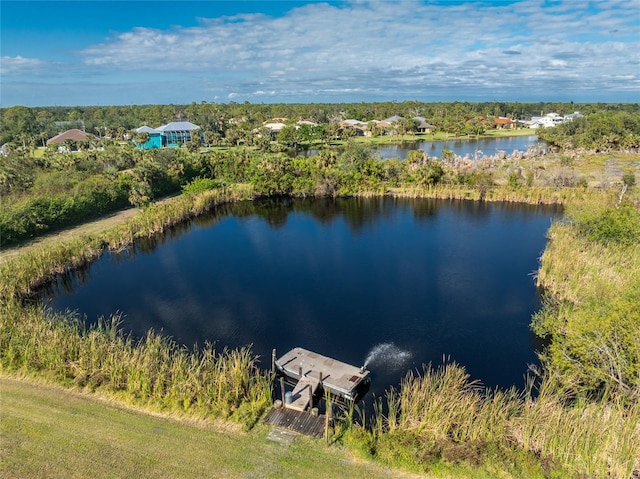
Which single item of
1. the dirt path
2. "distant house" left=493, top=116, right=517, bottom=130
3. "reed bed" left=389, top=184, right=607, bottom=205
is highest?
"distant house" left=493, top=116, right=517, bottom=130

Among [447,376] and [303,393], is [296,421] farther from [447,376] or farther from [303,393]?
[447,376]

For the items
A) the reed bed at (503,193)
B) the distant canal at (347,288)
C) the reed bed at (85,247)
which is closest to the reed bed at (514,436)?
the distant canal at (347,288)

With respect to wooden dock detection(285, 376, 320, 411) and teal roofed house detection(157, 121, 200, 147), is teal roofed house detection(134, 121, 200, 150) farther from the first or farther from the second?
wooden dock detection(285, 376, 320, 411)

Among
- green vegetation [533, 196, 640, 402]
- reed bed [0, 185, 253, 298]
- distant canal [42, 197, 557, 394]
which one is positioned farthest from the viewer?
reed bed [0, 185, 253, 298]

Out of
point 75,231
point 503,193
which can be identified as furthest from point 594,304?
point 75,231

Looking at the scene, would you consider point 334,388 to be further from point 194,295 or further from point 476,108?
point 476,108

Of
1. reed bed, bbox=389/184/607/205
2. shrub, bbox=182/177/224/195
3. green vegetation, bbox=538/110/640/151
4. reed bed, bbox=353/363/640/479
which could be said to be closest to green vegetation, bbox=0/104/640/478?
reed bed, bbox=353/363/640/479

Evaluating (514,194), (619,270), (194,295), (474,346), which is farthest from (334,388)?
(514,194)
